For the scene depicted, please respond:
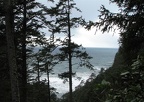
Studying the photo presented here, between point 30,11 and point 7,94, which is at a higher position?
point 30,11

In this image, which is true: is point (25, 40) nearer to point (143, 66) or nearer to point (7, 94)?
point (7, 94)

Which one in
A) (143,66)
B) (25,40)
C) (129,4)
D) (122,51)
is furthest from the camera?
(25,40)

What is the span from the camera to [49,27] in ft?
42.5

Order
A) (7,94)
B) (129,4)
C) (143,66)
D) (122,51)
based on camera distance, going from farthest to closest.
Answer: (7,94)
(122,51)
(129,4)
(143,66)

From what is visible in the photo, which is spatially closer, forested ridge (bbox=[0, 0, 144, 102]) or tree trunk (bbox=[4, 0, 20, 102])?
forested ridge (bbox=[0, 0, 144, 102])

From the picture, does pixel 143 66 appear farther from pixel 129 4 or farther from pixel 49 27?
pixel 49 27

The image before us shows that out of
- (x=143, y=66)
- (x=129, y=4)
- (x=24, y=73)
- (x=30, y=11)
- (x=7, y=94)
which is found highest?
(x=30, y=11)

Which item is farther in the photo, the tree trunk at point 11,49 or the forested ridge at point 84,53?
the tree trunk at point 11,49

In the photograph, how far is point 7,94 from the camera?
1488cm

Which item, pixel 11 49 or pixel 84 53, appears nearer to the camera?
pixel 11 49

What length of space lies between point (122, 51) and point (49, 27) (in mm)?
6194

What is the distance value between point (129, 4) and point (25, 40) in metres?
7.18

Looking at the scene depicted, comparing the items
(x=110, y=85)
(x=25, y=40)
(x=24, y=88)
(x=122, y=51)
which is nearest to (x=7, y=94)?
(x=24, y=88)

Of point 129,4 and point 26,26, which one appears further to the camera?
point 26,26
